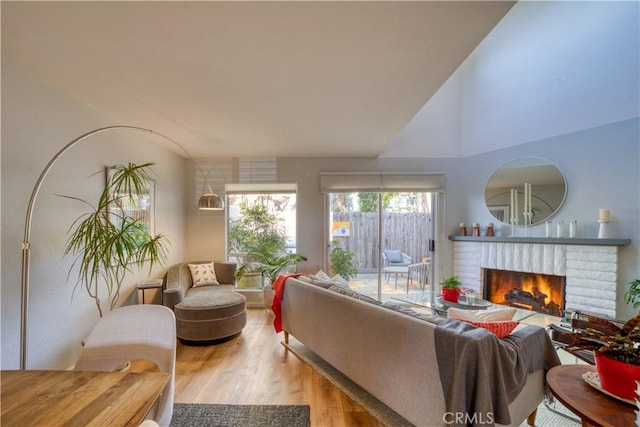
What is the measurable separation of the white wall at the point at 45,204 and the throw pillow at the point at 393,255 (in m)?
3.90

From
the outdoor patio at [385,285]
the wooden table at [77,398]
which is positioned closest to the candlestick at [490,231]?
the outdoor patio at [385,285]

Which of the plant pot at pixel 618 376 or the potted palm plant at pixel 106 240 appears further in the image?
the potted palm plant at pixel 106 240

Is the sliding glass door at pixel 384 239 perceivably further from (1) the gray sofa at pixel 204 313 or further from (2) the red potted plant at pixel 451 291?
(1) the gray sofa at pixel 204 313

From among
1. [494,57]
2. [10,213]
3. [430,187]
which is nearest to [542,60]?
[494,57]

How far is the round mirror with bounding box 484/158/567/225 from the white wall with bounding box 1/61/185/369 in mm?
5107

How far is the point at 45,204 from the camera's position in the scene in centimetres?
204

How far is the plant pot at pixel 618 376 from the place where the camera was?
996mm

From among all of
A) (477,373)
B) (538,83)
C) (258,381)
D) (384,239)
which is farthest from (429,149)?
(258,381)

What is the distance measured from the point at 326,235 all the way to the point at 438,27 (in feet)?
11.1

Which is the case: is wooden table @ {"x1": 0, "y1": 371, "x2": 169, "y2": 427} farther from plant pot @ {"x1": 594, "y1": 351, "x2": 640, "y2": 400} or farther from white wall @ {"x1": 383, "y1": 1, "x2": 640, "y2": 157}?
white wall @ {"x1": 383, "y1": 1, "x2": 640, "y2": 157}

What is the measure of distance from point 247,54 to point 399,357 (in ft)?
7.01

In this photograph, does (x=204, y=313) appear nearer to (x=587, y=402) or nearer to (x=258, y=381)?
(x=258, y=381)

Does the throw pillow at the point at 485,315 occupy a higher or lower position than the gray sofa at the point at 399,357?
higher

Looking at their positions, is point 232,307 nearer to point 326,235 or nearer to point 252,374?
point 252,374
